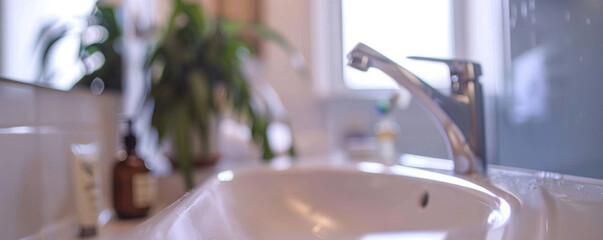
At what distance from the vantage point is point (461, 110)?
57cm

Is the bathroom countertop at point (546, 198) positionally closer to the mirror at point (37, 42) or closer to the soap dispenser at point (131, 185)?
the soap dispenser at point (131, 185)

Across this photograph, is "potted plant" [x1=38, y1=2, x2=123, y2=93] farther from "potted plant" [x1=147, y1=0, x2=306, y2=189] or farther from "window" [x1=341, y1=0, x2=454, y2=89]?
"window" [x1=341, y1=0, x2=454, y2=89]

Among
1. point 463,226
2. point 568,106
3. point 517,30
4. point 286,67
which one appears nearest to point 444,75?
point 286,67

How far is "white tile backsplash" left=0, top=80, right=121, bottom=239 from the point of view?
45 centimetres

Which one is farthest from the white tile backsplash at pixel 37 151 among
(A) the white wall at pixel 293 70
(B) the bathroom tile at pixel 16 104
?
(A) the white wall at pixel 293 70

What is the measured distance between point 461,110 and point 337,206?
0.23 m

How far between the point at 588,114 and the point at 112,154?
0.83m

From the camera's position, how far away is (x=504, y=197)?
40 centimetres

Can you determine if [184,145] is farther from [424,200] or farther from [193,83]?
[424,200]

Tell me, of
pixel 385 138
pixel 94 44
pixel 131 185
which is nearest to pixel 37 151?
pixel 131 185

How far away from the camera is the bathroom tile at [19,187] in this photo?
44 centimetres

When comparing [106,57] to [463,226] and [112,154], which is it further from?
[463,226]

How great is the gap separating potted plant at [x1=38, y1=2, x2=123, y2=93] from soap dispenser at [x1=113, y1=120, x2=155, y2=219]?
0.46ft

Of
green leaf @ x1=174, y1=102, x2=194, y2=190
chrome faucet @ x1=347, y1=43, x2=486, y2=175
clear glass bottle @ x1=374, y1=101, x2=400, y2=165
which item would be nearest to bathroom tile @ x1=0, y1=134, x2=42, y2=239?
green leaf @ x1=174, y1=102, x2=194, y2=190
